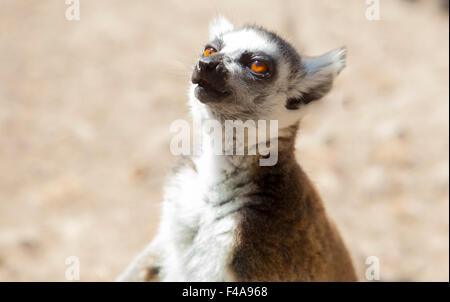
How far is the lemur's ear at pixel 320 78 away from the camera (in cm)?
324

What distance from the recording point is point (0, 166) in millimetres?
5355

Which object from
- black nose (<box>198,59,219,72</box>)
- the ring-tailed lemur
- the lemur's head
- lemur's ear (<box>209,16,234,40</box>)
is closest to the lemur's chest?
the ring-tailed lemur

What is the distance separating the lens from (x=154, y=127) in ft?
20.2

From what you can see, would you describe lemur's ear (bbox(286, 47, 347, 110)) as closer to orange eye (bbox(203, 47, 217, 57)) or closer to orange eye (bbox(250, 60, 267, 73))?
orange eye (bbox(250, 60, 267, 73))

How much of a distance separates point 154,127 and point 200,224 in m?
3.13

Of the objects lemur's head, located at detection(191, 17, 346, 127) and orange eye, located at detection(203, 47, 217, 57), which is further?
orange eye, located at detection(203, 47, 217, 57)

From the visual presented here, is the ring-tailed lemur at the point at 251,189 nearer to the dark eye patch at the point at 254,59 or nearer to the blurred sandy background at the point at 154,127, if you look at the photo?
the dark eye patch at the point at 254,59

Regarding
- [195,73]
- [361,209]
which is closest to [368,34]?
[361,209]

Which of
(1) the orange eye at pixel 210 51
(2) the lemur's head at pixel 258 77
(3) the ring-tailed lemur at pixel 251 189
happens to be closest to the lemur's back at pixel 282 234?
(3) the ring-tailed lemur at pixel 251 189

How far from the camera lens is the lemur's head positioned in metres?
3.02

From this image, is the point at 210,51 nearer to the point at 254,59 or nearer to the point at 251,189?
the point at 254,59

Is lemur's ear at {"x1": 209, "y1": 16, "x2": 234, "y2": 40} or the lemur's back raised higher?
lemur's ear at {"x1": 209, "y1": 16, "x2": 234, "y2": 40}

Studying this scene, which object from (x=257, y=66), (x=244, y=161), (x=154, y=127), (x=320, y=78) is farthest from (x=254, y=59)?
(x=154, y=127)
